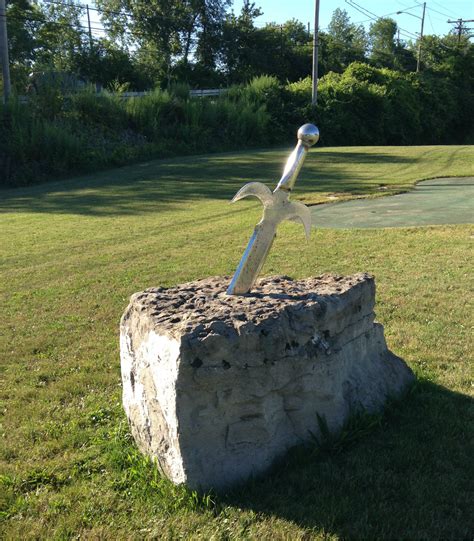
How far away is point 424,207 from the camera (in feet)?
42.5

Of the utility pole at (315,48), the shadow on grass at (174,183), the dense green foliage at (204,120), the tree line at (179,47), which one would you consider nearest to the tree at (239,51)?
the tree line at (179,47)

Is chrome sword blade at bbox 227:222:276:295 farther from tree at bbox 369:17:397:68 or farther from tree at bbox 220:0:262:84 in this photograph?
tree at bbox 369:17:397:68

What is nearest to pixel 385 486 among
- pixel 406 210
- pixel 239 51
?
pixel 406 210

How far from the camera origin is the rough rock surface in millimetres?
3014

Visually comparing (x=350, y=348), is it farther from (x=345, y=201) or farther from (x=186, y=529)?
(x=345, y=201)

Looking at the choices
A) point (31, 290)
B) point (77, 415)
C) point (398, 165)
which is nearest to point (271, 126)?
point (398, 165)

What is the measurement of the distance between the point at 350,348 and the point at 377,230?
7.18m

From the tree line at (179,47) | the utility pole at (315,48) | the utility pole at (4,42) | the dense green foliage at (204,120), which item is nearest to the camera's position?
the utility pole at (4,42)

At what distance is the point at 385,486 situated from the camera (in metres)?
3.07

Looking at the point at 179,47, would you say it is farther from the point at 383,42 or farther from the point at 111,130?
the point at 383,42

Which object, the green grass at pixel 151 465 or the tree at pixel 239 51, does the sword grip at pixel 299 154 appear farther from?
the tree at pixel 239 51

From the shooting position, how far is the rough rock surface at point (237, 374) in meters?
3.01

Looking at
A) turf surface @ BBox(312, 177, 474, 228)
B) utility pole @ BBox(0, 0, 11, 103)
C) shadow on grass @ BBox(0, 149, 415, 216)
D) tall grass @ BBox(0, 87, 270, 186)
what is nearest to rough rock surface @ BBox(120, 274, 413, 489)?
turf surface @ BBox(312, 177, 474, 228)

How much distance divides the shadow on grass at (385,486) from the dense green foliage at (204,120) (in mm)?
21550
